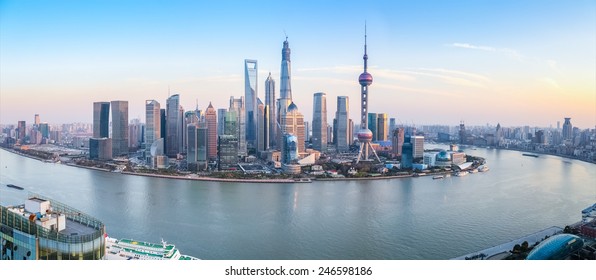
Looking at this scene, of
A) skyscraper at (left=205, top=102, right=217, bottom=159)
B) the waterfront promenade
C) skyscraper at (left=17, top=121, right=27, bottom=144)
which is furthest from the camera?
skyscraper at (left=17, top=121, right=27, bottom=144)

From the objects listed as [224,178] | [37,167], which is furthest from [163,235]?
[37,167]

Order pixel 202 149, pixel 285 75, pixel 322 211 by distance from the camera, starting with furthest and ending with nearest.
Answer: pixel 285 75, pixel 202 149, pixel 322 211

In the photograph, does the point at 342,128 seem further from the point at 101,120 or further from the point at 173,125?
the point at 101,120

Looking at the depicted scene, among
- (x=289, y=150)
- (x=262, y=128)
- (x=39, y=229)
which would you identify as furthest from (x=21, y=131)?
(x=39, y=229)

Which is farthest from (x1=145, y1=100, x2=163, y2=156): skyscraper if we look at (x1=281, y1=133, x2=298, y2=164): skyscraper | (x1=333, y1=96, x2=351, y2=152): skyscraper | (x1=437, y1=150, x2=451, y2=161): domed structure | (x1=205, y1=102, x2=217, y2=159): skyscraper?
(x1=437, y1=150, x2=451, y2=161): domed structure

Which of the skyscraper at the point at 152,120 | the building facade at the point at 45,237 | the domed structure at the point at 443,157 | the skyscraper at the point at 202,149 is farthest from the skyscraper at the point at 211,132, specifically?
the building facade at the point at 45,237

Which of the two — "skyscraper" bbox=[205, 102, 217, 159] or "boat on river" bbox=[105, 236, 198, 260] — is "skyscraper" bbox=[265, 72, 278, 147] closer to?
"skyscraper" bbox=[205, 102, 217, 159]

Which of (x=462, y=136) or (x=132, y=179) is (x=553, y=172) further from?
(x=462, y=136)
